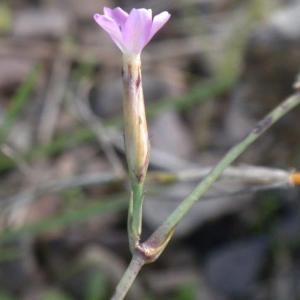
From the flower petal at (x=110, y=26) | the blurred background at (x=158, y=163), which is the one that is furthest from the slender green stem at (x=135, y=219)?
the blurred background at (x=158, y=163)

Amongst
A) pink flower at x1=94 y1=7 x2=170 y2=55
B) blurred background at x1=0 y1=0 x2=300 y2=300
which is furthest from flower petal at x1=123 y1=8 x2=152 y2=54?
blurred background at x1=0 y1=0 x2=300 y2=300

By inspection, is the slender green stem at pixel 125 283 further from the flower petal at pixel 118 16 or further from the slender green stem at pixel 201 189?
the flower petal at pixel 118 16

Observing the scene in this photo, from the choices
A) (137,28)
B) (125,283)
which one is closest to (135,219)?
(125,283)

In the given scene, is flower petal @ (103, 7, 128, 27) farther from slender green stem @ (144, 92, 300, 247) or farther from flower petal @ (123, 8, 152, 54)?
slender green stem @ (144, 92, 300, 247)

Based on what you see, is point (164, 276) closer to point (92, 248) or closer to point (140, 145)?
point (92, 248)

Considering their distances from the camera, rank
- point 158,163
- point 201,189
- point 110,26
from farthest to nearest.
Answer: point 158,163 < point 201,189 < point 110,26

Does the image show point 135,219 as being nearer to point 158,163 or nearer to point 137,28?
point 137,28
